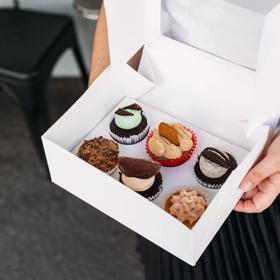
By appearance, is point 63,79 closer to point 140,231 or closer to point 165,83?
point 165,83

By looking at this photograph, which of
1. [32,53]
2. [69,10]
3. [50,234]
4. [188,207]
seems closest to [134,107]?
[188,207]

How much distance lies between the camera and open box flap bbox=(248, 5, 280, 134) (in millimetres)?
757

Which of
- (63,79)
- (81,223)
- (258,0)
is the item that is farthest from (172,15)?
(63,79)

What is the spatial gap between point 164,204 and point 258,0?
37 centimetres

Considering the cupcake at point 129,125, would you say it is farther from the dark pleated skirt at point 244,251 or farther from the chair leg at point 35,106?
the chair leg at point 35,106

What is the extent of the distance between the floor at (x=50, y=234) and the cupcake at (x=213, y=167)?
2.66ft

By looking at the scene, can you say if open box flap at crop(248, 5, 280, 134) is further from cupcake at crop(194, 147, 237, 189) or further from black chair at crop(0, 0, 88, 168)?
black chair at crop(0, 0, 88, 168)

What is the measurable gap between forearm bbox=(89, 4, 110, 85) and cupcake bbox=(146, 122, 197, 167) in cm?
18

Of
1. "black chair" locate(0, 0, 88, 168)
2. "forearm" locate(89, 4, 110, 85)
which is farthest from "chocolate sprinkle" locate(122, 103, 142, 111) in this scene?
"black chair" locate(0, 0, 88, 168)

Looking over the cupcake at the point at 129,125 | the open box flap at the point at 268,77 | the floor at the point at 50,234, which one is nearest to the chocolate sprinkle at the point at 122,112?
the cupcake at the point at 129,125

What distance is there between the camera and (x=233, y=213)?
1.05 metres

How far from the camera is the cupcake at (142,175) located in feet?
3.10

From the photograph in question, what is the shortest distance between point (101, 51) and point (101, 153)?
0.23 metres

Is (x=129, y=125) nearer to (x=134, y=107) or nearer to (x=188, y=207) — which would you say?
(x=134, y=107)
